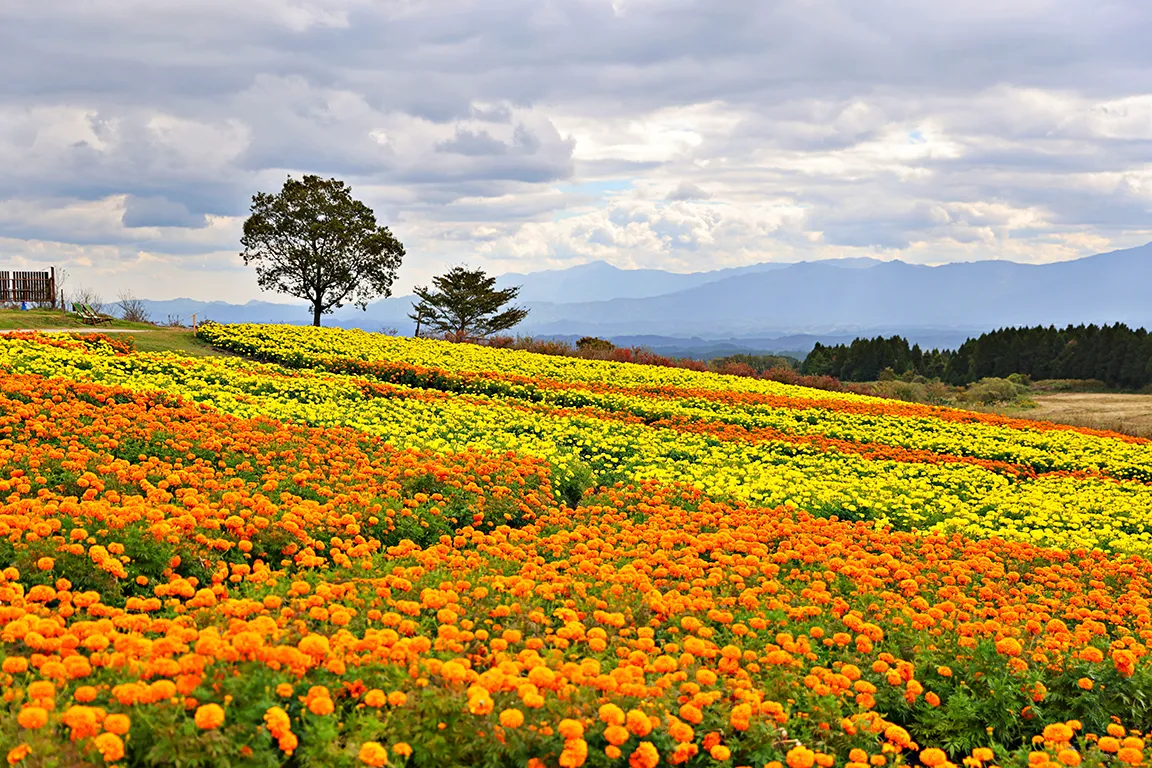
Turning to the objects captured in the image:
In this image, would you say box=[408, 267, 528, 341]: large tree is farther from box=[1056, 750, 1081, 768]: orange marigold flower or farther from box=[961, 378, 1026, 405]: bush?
box=[1056, 750, 1081, 768]: orange marigold flower

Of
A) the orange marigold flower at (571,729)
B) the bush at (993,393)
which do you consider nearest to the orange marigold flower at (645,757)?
A: the orange marigold flower at (571,729)

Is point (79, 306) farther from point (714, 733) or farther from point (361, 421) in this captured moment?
point (714, 733)

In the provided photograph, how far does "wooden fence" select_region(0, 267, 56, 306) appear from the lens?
3316 centimetres

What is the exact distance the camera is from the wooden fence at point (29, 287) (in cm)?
3316

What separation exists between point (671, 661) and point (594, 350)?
32.7m

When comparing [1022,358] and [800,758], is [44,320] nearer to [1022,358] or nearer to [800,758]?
[800,758]

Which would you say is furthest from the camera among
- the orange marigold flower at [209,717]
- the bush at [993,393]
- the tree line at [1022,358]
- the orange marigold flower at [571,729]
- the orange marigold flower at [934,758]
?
the tree line at [1022,358]

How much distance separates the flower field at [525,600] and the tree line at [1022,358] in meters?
48.5

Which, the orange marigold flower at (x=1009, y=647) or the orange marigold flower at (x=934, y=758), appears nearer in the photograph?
the orange marigold flower at (x=934, y=758)

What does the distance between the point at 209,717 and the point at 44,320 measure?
95.8ft

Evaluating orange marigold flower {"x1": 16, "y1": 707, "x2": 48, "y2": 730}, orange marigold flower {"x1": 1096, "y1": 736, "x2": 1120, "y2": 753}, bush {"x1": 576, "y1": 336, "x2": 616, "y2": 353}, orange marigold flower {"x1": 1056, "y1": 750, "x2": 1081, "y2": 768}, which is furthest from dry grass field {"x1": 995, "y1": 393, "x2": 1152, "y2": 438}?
orange marigold flower {"x1": 16, "y1": 707, "x2": 48, "y2": 730}

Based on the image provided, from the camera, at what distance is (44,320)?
28.1 meters

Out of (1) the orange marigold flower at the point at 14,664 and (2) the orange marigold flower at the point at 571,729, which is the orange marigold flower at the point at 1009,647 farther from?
(1) the orange marigold flower at the point at 14,664

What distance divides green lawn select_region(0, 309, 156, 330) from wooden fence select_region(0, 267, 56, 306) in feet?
9.40
